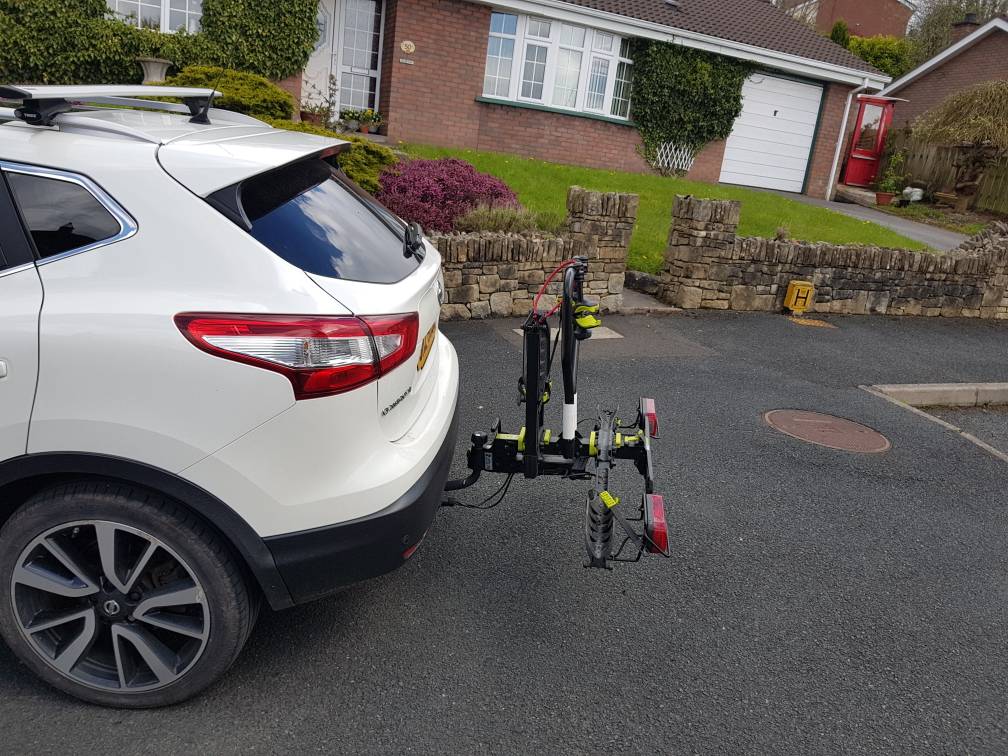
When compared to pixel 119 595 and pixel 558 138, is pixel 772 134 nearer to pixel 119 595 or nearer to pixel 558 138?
pixel 558 138

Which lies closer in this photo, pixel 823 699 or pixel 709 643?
pixel 823 699

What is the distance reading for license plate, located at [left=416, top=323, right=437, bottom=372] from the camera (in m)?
2.86

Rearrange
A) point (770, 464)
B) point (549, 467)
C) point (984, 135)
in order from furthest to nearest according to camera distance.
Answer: point (984, 135)
point (770, 464)
point (549, 467)

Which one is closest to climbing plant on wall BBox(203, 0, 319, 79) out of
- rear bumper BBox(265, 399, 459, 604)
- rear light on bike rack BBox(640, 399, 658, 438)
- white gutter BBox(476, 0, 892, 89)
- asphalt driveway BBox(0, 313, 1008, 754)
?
white gutter BBox(476, 0, 892, 89)

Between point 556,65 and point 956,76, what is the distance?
699 inches

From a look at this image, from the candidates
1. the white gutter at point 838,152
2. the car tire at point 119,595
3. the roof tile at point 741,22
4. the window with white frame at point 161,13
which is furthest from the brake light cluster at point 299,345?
the white gutter at point 838,152

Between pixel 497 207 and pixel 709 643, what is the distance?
665cm

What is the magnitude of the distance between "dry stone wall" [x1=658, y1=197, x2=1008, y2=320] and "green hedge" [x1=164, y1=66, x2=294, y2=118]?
217 inches

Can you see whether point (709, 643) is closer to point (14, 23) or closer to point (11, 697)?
point (11, 697)

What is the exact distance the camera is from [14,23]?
13.6 meters

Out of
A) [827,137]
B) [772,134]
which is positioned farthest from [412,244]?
[827,137]

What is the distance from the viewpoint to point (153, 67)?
14.3 m

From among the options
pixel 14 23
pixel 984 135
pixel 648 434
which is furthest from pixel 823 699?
pixel 984 135

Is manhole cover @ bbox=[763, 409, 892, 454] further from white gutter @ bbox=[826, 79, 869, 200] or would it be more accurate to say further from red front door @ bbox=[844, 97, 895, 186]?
red front door @ bbox=[844, 97, 895, 186]
